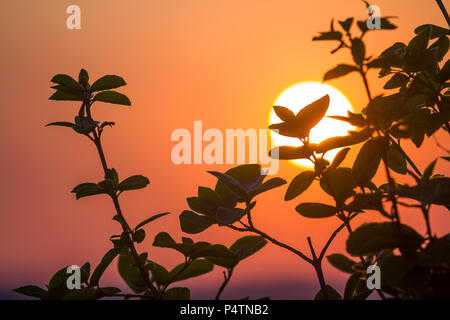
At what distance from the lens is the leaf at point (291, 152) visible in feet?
4.17

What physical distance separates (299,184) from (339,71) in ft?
1.58

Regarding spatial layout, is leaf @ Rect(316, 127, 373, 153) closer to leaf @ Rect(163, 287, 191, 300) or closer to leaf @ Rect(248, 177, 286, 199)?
leaf @ Rect(248, 177, 286, 199)

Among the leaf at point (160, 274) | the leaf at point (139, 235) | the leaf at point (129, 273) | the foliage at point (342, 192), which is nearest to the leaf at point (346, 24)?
the foliage at point (342, 192)

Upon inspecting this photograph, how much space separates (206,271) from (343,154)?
2.26 ft

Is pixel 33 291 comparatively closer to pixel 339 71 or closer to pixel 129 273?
pixel 129 273

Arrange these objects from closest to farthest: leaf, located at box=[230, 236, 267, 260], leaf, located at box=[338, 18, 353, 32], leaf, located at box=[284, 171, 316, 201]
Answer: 1. leaf, located at box=[338, 18, 353, 32]
2. leaf, located at box=[284, 171, 316, 201]
3. leaf, located at box=[230, 236, 267, 260]

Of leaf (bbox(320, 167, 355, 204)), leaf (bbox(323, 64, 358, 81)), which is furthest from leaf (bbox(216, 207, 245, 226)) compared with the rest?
leaf (bbox(323, 64, 358, 81))

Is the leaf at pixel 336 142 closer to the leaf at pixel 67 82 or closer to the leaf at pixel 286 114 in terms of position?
the leaf at pixel 286 114

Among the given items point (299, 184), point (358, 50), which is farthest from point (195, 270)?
point (358, 50)

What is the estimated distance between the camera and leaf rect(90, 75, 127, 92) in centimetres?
163

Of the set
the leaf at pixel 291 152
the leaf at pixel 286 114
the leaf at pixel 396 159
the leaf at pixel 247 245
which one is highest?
the leaf at pixel 396 159

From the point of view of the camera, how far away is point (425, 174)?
1.16m

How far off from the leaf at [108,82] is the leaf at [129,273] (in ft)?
2.18

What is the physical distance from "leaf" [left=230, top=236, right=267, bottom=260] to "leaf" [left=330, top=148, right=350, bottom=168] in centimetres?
43
